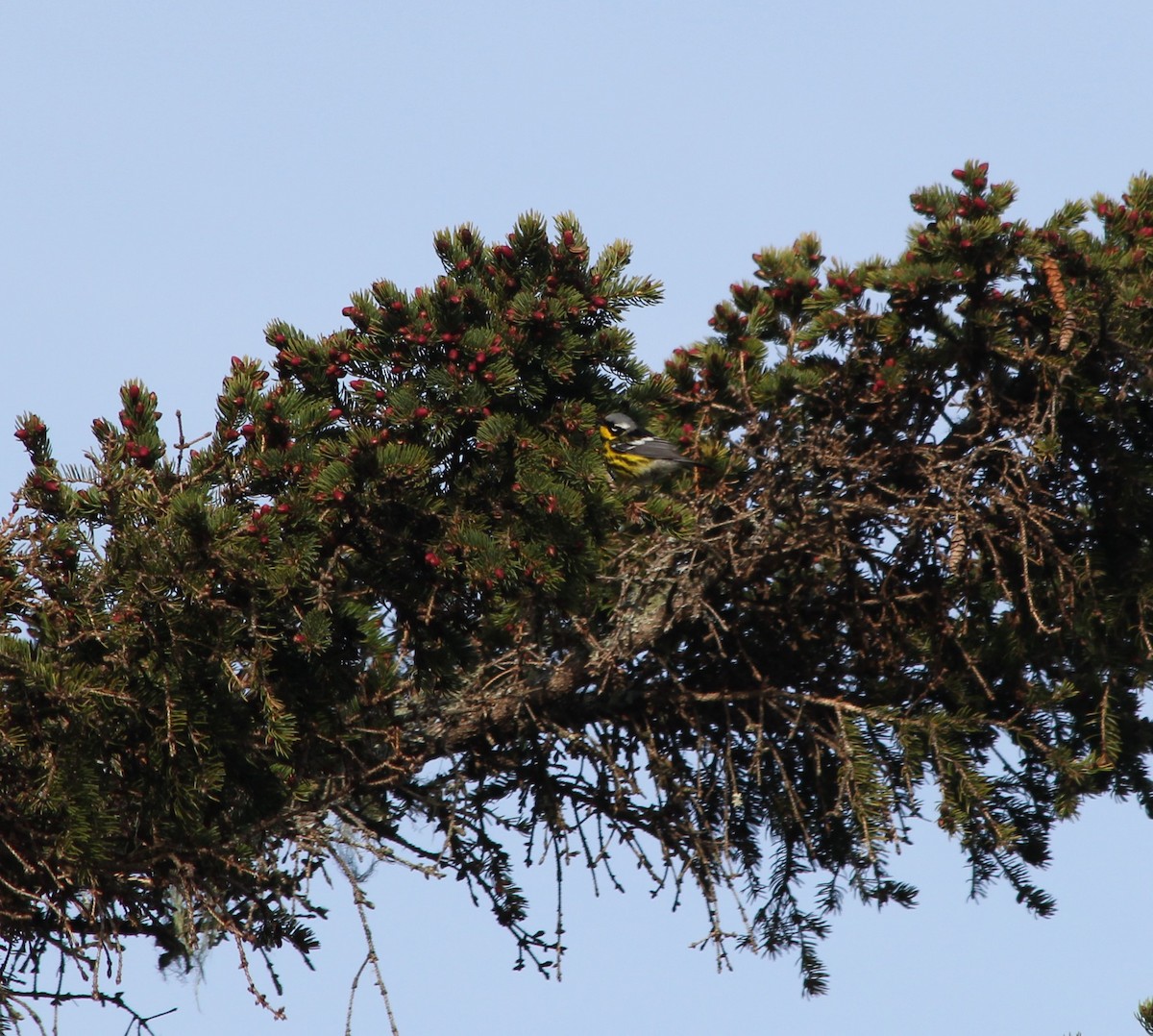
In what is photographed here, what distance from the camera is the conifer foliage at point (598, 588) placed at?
505 centimetres

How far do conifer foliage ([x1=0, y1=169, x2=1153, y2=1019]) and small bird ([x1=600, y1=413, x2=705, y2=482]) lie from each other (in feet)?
0.26

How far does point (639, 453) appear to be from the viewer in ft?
19.3

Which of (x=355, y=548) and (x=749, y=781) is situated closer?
(x=355, y=548)

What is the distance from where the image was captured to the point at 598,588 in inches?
222

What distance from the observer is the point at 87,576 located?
4992 millimetres

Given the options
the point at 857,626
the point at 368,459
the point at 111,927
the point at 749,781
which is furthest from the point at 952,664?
the point at 111,927

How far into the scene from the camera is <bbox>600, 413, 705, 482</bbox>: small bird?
5840 mm

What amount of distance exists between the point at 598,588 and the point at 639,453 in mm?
596

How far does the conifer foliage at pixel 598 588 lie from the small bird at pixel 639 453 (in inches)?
3.1

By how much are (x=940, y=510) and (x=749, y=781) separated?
4.74 feet

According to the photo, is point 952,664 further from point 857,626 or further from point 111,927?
point 111,927

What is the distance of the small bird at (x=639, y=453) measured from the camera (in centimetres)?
584

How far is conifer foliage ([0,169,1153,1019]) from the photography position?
505 cm

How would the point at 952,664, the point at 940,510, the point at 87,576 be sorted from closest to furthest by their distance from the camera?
1. the point at 87,576
2. the point at 940,510
3. the point at 952,664
